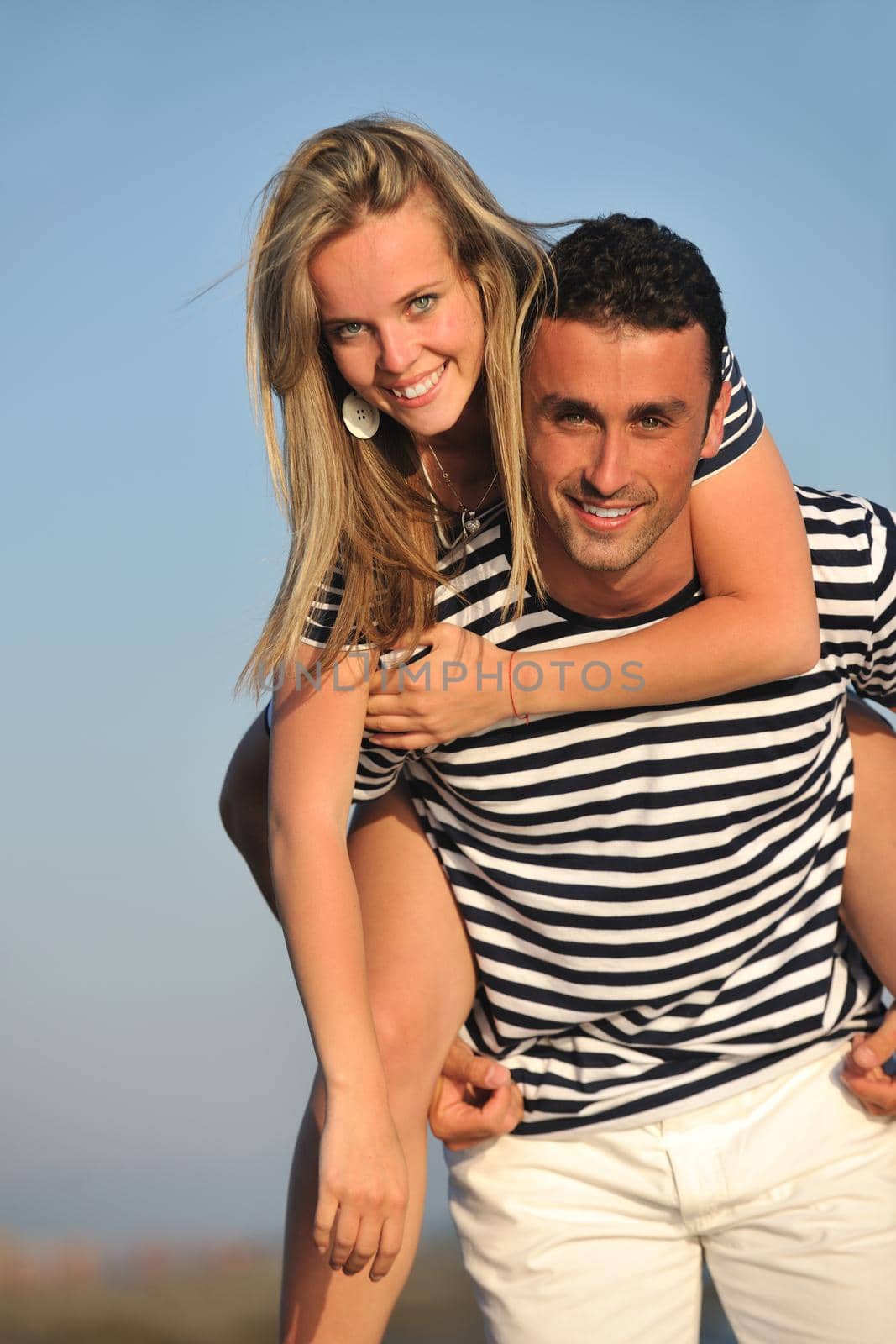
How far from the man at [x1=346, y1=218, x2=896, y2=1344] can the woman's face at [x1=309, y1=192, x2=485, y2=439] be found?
0.19 metres

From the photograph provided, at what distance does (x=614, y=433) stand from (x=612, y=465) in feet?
0.17

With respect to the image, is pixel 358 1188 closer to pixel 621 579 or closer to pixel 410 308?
pixel 621 579

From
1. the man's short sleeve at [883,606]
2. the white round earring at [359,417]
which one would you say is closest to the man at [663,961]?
the man's short sleeve at [883,606]

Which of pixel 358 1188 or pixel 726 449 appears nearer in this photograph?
pixel 358 1188

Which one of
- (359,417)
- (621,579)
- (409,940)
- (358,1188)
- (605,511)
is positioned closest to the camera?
(358,1188)

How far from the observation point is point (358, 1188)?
2285mm

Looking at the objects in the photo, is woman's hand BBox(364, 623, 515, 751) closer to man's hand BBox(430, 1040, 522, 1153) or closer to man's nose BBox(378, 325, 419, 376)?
man's nose BBox(378, 325, 419, 376)

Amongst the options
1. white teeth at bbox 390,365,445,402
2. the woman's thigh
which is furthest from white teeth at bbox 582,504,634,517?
the woman's thigh

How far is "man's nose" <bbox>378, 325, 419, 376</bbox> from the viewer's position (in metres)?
2.53

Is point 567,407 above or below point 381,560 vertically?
above

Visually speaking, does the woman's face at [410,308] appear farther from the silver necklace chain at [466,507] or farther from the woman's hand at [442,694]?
the woman's hand at [442,694]

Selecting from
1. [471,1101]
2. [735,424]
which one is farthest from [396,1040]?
[735,424]

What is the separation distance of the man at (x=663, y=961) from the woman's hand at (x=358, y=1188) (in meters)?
0.44

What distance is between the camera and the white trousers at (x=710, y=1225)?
2631 mm
